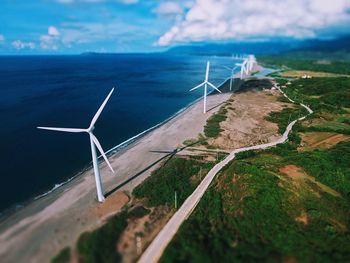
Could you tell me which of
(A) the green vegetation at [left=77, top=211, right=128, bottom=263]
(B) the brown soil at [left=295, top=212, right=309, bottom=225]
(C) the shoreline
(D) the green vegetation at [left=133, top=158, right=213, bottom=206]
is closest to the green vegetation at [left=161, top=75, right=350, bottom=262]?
(B) the brown soil at [left=295, top=212, right=309, bottom=225]

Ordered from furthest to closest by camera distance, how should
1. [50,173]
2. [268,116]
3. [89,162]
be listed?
[268,116] → [89,162] → [50,173]

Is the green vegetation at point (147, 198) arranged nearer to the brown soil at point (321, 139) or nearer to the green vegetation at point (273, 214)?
the green vegetation at point (273, 214)

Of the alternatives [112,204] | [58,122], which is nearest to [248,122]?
[112,204]

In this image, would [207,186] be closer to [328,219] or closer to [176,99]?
[328,219]

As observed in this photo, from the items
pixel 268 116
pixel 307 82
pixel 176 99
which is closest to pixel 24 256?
pixel 268 116

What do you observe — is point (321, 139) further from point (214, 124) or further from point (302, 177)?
point (214, 124)

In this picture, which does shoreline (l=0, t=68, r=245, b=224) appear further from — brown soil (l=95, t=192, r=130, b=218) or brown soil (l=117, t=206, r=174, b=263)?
brown soil (l=117, t=206, r=174, b=263)
